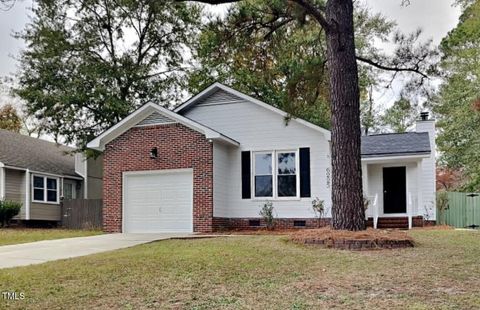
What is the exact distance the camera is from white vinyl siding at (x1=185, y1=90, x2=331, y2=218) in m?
17.6

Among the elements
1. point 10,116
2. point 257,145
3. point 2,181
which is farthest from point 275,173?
point 10,116

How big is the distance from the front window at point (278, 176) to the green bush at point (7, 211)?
1118 centimetres

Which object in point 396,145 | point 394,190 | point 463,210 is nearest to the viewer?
point 396,145

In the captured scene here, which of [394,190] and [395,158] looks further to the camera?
[394,190]

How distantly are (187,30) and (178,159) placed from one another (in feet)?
40.2

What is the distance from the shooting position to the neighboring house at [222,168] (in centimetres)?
1714

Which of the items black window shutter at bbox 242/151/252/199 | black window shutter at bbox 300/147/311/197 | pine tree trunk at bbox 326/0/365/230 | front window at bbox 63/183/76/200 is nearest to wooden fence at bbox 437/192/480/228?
black window shutter at bbox 300/147/311/197

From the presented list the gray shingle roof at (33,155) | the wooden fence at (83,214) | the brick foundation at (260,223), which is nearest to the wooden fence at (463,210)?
the brick foundation at (260,223)

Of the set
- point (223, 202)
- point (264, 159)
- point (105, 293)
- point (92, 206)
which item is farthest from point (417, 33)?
point (92, 206)

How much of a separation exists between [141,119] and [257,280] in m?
11.6

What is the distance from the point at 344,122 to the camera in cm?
1173

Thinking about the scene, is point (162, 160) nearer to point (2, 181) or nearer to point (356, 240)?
point (356, 240)

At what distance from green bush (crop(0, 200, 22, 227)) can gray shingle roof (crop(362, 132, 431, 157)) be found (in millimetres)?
14933

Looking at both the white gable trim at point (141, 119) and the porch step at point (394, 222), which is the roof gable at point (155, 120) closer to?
the white gable trim at point (141, 119)
